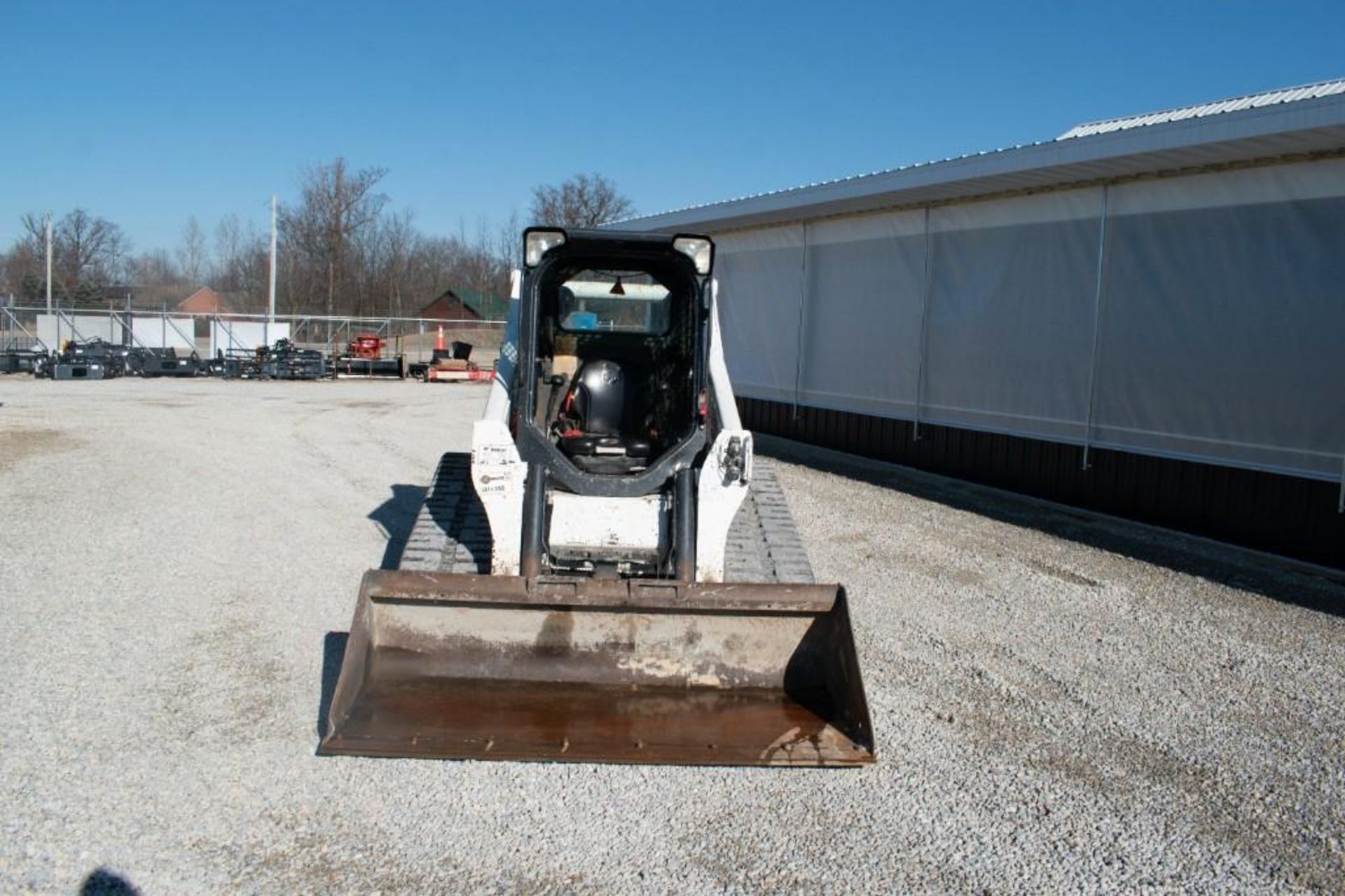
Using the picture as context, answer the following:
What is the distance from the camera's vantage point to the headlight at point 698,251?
21.4 ft

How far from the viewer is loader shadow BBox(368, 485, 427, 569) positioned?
9219 millimetres

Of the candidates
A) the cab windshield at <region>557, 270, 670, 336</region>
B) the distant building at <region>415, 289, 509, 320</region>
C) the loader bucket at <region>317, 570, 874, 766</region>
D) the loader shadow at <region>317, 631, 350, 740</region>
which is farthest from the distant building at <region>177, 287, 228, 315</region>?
the loader bucket at <region>317, 570, 874, 766</region>

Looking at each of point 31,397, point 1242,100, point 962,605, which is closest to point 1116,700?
point 962,605

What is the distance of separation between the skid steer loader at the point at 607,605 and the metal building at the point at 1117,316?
557 cm

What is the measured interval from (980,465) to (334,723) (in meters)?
10.7

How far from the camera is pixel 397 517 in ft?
36.0

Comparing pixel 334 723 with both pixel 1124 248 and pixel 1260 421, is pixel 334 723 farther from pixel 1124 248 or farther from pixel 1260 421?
pixel 1124 248

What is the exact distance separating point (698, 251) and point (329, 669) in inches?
123

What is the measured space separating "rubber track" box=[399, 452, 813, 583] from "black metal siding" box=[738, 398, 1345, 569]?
5.05 m

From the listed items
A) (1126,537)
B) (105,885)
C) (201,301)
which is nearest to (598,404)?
(105,885)

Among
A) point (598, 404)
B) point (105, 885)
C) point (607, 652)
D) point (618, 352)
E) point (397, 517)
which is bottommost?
point (105, 885)

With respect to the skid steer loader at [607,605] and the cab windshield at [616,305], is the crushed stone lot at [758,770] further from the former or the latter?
the cab windshield at [616,305]

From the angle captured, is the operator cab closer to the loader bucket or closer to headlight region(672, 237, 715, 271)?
headlight region(672, 237, 715, 271)

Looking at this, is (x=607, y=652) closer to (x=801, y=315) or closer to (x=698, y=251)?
(x=698, y=251)
